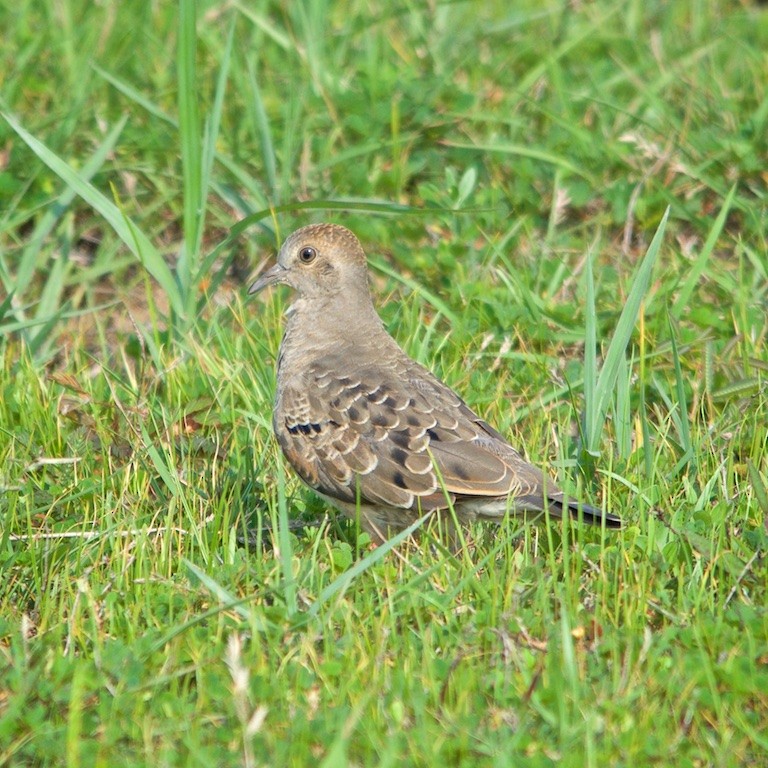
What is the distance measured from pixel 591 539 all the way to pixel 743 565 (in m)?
0.58

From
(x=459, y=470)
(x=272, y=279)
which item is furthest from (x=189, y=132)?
(x=459, y=470)

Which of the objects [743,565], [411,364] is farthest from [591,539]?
[411,364]

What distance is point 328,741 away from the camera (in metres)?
3.62

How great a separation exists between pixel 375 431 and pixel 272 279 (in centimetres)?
109

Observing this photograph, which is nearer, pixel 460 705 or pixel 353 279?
pixel 460 705

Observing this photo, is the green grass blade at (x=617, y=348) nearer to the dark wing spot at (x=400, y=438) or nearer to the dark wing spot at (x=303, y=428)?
the dark wing spot at (x=400, y=438)

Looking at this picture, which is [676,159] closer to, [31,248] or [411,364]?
[411,364]

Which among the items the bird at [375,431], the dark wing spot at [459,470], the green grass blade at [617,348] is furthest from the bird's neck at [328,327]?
the green grass blade at [617,348]

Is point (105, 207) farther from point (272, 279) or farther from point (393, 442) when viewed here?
point (393, 442)

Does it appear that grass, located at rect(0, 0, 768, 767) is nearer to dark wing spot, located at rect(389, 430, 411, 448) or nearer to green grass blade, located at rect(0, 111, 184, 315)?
green grass blade, located at rect(0, 111, 184, 315)

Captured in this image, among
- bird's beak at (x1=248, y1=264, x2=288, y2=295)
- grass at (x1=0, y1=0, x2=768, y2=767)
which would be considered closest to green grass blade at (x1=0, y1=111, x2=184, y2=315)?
grass at (x1=0, y1=0, x2=768, y2=767)

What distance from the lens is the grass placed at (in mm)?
3848

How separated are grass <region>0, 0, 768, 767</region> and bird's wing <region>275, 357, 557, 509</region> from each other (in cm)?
21

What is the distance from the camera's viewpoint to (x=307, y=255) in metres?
5.63
